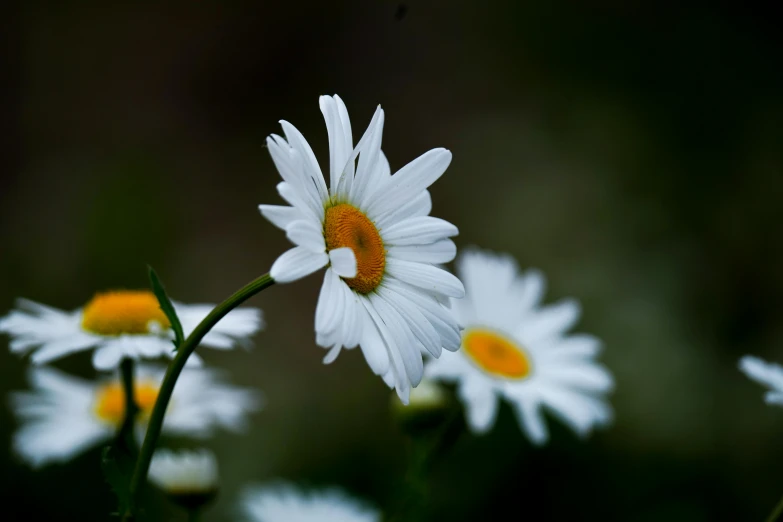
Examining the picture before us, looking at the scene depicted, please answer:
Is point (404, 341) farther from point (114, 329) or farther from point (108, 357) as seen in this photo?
point (114, 329)

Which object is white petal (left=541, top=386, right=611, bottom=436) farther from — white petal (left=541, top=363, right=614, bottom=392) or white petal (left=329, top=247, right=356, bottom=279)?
white petal (left=329, top=247, right=356, bottom=279)

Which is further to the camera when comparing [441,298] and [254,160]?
[254,160]

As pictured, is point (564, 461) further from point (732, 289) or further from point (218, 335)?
point (218, 335)

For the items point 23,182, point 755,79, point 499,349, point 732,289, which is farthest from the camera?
point 755,79

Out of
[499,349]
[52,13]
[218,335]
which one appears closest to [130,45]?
[52,13]

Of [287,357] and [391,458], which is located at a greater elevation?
[287,357]

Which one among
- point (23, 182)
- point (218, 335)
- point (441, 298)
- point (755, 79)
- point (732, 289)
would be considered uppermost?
point (755, 79)

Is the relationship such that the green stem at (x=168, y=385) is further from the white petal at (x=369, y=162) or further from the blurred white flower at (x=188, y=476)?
the blurred white flower at (x=188, y=476)

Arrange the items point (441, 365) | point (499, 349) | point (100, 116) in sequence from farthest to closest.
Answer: point (100, 116)
point (499, 349)
point (441, 365)
